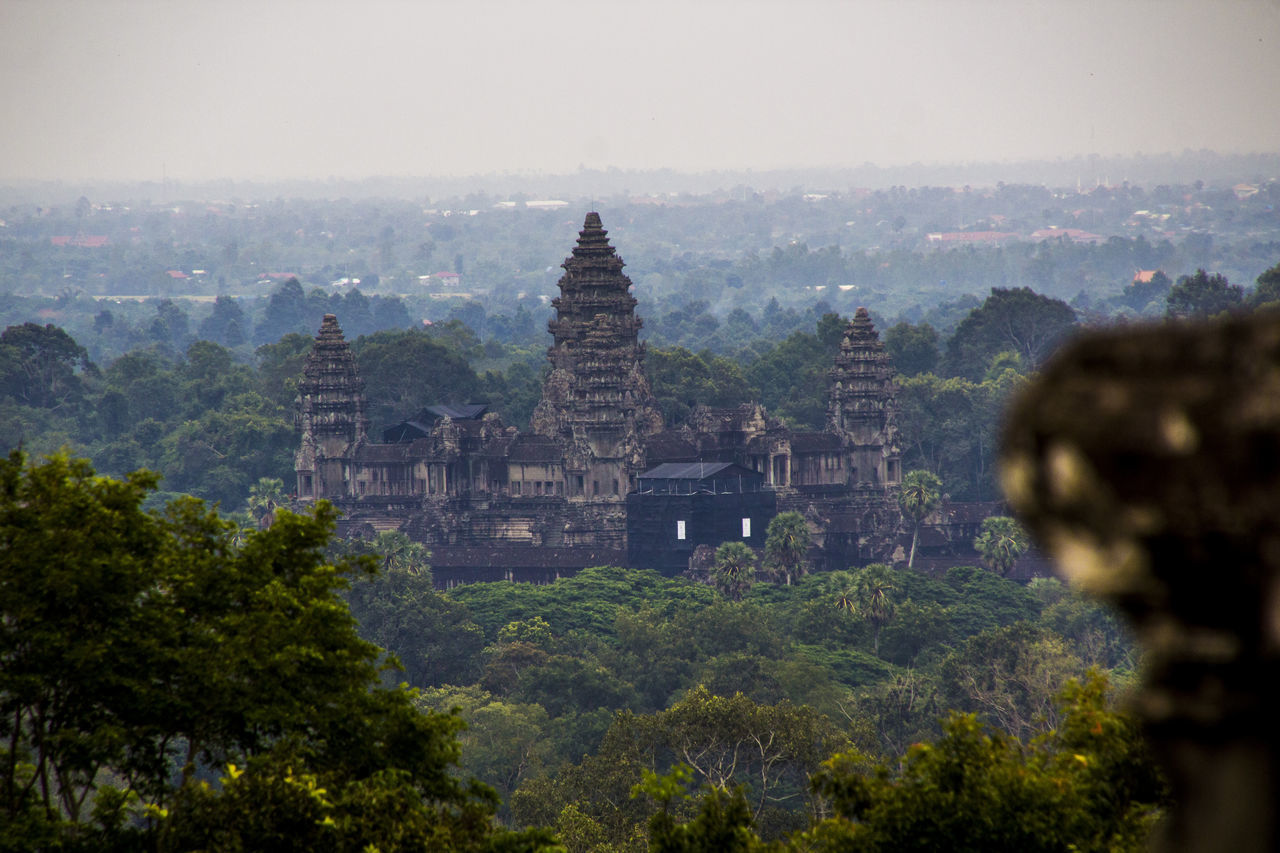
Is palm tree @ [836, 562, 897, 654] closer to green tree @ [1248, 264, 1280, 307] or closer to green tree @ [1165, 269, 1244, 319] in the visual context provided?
green tree @ [1248, 264, 1280, 307]

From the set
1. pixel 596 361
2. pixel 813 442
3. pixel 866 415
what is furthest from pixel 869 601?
pixel 596 361

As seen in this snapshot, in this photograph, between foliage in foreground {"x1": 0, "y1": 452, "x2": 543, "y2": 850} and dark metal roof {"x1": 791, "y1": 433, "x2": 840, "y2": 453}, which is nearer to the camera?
foliage in foreground {"x1": 0, "y1": 452, "x2": 543, "y2": 850}

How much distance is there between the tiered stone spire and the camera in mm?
89250

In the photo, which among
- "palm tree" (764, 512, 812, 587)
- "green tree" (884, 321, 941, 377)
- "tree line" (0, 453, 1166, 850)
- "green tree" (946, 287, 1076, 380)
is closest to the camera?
"tree line" (0, 453, 1166, 850)

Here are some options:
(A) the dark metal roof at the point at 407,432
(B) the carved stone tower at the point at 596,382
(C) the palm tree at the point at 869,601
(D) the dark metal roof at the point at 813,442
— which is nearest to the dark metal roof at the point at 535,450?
(B) the carved stone tower at the point at 596,382

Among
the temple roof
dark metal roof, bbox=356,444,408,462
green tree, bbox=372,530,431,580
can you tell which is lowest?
green tree, bbox=372,530,431,580

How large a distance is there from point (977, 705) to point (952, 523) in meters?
32.8

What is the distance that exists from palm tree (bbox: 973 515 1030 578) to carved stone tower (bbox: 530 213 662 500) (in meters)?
17.0

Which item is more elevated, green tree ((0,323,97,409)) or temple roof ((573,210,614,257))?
temple roof ((573,210,614,257))

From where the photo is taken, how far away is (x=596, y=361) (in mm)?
91375

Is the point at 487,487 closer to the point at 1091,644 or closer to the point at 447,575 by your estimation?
the point at 447,575

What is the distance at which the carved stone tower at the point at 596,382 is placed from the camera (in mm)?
88375

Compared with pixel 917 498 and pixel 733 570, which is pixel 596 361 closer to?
pixel 733 570

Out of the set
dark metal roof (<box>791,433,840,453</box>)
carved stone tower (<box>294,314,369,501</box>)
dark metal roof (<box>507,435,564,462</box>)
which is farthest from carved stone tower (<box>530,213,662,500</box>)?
carved stone tower (<box>294,314,369,501</box>)
